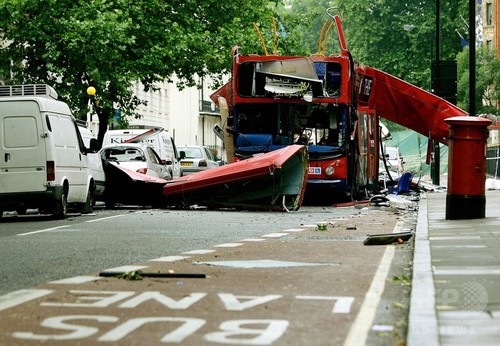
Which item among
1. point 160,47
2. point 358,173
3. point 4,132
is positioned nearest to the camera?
point 4,132

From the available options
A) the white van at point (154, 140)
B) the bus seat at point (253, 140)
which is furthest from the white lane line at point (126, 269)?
the white van at point (154, 140)

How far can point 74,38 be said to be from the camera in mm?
37750

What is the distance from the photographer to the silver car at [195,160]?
48594 mm

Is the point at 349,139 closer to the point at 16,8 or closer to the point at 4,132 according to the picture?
the point at 4,132

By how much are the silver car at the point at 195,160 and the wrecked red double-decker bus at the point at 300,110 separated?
63.0 ft

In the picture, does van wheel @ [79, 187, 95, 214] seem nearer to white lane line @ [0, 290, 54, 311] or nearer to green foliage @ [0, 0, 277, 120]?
green foliage @ [0, 0, 277, 120]

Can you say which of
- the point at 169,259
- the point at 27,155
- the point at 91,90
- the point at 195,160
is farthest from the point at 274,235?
the point at 195,160

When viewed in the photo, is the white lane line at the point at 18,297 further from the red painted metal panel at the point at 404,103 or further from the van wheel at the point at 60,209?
the red painted metal panel at the point at 404,103

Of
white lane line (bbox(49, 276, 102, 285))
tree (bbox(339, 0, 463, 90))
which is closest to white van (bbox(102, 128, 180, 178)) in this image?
white lane line (bbox(49, 276, 102, 285))

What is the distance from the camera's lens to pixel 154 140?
131ft

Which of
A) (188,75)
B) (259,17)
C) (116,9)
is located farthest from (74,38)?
(259,17)

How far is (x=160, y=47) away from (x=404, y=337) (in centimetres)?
3397

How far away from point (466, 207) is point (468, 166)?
2.10 ft

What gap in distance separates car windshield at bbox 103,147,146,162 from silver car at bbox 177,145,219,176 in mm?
14652
